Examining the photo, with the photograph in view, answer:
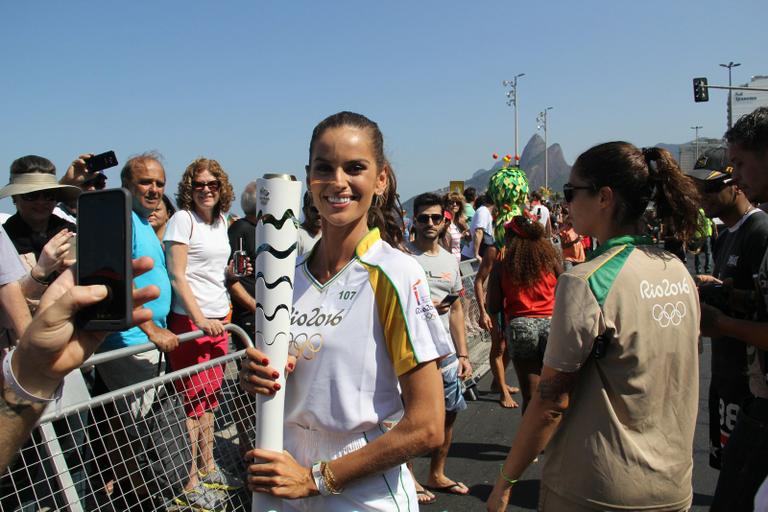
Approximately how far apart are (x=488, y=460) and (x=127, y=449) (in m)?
2.82

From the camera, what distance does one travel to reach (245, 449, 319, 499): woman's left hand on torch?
168cm

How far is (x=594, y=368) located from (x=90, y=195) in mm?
1670

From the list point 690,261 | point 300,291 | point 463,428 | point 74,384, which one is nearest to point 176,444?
point 74,384

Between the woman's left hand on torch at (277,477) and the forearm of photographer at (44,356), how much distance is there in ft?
2.07

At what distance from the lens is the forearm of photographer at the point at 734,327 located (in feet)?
8.28

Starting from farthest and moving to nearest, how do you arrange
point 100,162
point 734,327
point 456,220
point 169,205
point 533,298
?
point 456,220
point 169,205
point 533,298
point 100,162
point 734,327

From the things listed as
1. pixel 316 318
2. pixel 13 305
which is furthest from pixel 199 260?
pixel 316 318

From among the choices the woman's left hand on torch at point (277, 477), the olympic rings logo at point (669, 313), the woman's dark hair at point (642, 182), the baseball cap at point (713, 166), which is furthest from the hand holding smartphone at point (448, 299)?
the woman's left hand on torch at point (277, 477)

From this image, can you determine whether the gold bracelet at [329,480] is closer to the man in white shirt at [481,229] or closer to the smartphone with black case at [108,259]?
the smartphone with black case at [108,259]

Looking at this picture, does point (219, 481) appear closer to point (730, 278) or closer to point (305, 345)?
point (305, 345)

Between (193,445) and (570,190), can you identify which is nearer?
(570,190)

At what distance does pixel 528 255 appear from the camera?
495 cm

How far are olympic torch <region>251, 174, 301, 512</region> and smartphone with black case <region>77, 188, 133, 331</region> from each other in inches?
22.1

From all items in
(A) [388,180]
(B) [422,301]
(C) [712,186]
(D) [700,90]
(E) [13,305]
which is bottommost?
(E) [13,305]
